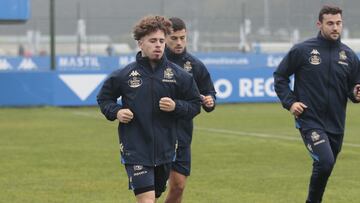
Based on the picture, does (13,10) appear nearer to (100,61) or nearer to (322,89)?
(100,61)

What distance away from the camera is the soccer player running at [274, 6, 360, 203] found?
10.2m

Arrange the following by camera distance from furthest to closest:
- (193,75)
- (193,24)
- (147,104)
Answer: (193,24) < (193,75) < (147,104)

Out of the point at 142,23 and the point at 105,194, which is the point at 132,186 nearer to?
the point at 142,23

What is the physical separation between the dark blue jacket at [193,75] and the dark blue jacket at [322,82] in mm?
832

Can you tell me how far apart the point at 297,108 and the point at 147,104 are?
229 cm

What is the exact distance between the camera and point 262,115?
87.3 feet

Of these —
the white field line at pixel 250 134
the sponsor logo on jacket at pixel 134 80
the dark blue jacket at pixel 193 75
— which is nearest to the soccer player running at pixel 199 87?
the dark blue jacket at pixel 193 75

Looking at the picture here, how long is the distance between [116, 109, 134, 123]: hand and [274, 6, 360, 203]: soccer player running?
8.12 ft

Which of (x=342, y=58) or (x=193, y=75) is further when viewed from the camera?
(x=342, y=58)

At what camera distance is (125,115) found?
821 cm

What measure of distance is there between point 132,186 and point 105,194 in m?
4.22

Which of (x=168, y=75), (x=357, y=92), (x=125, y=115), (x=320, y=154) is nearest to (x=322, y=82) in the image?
(x=357, y=92)

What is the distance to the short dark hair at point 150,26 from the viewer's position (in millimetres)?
8273

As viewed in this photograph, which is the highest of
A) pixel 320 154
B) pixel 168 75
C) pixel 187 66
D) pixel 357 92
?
pixel 168 75
